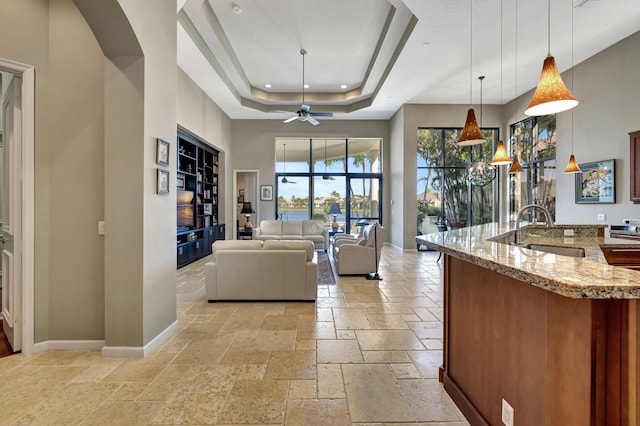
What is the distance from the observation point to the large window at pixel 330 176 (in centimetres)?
922

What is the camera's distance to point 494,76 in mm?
6238

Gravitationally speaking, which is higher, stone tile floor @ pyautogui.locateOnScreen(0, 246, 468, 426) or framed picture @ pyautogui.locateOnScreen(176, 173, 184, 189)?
framed picture @ pyautogui.locateOnScreen(176, 173, 184, 189)

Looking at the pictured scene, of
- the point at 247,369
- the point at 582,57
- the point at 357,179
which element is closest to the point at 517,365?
the point at 247,369

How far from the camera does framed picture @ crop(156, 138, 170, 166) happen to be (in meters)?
2.63

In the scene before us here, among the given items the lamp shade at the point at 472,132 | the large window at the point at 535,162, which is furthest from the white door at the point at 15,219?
the large window at the point at 535,162

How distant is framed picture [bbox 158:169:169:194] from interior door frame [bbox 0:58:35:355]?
38.1 inches

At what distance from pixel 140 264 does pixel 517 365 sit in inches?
104

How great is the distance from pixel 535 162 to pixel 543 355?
743 cm

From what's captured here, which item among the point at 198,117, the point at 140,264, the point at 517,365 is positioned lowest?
the point at 517,365

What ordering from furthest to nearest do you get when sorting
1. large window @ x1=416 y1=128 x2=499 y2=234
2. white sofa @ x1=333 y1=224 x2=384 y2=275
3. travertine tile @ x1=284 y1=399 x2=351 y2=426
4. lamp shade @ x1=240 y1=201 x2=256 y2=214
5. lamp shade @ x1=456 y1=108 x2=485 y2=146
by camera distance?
lamp shade @ x1=240 y1=201 x2=256 y2=214 < large window @ x1=416 y1=128 x2=499 y2=234 < white sofa @ x1=333 y1=224 x2=384 y2=275 < lamp shade @ x1=456 y1=108 x2=485 y2=146 < travertine tile @ x1=284 y1=399 x2=351 y2=426

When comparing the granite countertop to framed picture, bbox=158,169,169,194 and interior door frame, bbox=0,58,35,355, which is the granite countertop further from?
interior door frame, bbox=0,58,35,355

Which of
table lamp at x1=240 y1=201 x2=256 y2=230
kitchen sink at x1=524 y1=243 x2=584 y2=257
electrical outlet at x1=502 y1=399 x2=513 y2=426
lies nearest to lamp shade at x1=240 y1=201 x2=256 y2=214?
table lamp at x1=240 y1=201 x2=256 y2=230

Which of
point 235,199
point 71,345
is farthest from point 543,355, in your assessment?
point 235,199

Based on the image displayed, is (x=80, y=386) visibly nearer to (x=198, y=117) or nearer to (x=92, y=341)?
(x=92, y=341)
